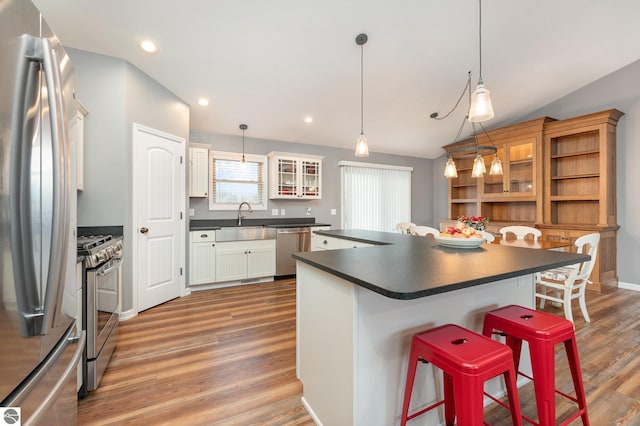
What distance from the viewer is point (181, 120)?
3568 mm

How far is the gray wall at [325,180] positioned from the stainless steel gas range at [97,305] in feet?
8.03

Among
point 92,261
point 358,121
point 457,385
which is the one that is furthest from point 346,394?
point 358,121

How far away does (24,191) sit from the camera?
0.72 meters

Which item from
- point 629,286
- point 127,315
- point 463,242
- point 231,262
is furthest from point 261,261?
point 629,286

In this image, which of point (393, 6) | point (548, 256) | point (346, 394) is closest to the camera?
point (346, 394)

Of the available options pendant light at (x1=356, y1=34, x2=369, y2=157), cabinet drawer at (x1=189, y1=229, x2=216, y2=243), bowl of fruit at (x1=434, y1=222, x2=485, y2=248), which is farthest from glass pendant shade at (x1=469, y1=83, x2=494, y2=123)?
cabinet drawer at (x1=189, y1=229, x2=216, y2=243)

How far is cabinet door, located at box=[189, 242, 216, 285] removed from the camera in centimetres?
381

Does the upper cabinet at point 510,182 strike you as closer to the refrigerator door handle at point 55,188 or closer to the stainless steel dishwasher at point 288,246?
the stainless steel dishwasher at point 288,246

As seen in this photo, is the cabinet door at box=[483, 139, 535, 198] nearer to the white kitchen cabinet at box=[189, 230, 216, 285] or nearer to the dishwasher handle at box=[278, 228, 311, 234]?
the dishwasher handle at box=[278, 228, 311, 234]

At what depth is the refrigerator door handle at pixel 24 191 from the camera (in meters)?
0.70

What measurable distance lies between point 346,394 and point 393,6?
10.1 feet

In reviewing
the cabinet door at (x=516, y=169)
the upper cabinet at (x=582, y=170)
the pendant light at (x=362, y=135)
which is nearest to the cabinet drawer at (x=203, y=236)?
the pendant light at (x=362, y=135)

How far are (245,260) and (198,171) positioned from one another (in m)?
1.47

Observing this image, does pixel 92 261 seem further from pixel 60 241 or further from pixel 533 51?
pixel 533 51
